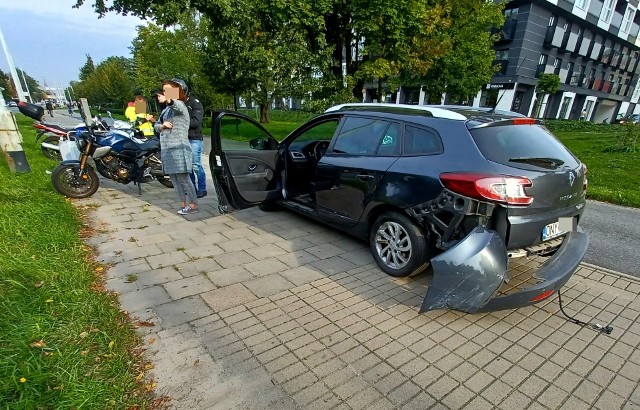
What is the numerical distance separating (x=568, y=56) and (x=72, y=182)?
130 feet

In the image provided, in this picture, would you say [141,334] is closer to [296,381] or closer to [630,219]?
[296,381]

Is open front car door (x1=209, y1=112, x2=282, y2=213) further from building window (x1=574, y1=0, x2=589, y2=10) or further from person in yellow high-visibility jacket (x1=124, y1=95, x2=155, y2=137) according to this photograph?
building window (x1=574, y1=0, x2=589, y2=10)

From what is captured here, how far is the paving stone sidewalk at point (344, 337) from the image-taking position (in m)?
2.08

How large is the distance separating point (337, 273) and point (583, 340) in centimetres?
211

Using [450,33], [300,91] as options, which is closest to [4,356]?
[300,91]

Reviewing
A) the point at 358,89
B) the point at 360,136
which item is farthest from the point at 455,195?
the point at 358,89

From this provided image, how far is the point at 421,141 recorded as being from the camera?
317cm

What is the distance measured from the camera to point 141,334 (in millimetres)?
2539

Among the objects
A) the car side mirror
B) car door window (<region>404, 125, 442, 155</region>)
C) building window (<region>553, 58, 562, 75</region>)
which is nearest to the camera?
car door window (<region>404, 125, 442, 155</region>)

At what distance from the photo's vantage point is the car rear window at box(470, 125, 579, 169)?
2.75 metres

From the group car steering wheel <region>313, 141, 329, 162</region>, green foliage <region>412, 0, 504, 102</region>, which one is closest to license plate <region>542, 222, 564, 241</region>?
car steering wheel <region>313, 141, 329, 162</region>

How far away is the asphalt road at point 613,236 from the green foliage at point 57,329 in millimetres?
4879

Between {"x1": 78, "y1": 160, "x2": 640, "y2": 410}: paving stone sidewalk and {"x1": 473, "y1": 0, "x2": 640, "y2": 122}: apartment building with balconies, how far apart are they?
25.0 metres

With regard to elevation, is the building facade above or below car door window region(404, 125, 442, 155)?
above
